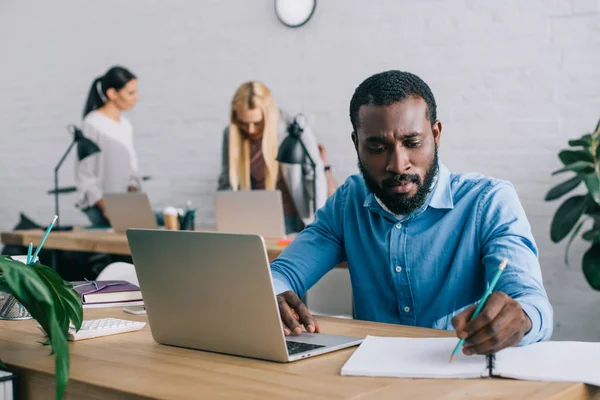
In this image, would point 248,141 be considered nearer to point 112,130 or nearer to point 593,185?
point 112,130

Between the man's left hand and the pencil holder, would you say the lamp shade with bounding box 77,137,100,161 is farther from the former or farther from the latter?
the man's left hand

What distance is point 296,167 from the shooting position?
3.83 meters

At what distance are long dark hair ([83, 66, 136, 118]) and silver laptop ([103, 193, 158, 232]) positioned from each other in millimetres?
1236

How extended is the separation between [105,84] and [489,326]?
166 inches

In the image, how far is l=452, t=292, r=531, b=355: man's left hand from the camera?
3.51ft

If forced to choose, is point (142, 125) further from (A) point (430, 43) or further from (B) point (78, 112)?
(A) point (430, 43)

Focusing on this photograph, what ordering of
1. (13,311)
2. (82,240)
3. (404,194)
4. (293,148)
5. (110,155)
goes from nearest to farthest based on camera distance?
(404,194), (13,311), (293,148), (82,240), (110,155)

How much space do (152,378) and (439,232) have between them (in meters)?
0.75

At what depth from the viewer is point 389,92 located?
1.53m

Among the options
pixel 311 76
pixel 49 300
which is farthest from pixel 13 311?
pixel 311 76

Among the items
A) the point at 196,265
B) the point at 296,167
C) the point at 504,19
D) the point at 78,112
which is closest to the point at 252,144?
the point at 296,167

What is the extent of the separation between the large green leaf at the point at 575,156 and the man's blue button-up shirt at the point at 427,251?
5.05ft

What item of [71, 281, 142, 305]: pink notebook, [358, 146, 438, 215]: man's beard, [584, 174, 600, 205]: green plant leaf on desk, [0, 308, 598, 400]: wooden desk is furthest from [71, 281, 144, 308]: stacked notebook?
[584, 174, 600, 205]: green plant leaf on desk

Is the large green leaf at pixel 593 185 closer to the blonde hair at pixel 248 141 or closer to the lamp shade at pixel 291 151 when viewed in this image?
the lamp shade at pixel 291 151
